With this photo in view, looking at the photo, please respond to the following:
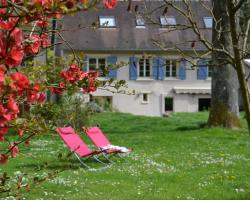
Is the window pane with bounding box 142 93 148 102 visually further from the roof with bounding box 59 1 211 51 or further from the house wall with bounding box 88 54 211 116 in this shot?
the roof with bounding box 59 1 211 51

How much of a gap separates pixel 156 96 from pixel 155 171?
29.8 m

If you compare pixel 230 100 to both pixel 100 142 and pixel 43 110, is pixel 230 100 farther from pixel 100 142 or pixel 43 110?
pixel 43 110

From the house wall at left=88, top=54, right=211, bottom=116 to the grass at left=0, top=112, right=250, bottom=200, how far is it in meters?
21.7

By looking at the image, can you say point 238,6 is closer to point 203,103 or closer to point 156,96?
point 156,96

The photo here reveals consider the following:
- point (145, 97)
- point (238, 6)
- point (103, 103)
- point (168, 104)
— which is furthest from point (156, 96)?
point (238, 6)

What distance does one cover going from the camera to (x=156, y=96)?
40.9 m

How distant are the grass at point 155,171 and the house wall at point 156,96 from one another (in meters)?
21.7

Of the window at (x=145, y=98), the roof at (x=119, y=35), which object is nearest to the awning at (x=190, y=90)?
the window at (x=145, y=98)

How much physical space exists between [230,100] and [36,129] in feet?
57.9

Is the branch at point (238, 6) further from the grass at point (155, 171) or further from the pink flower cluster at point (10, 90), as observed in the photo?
the pink flower cluster at point (10, 90)

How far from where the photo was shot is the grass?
8.84 m

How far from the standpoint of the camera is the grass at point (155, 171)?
29.0ft

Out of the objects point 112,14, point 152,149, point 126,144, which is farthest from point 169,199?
point 112,14

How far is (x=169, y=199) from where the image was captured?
849 centimetres
